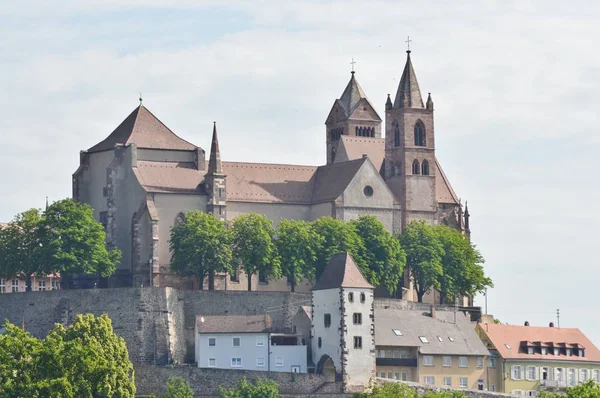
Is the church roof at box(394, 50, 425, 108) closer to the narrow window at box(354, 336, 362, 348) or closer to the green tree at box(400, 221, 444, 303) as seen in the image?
the green tree at box(400, 221, 444, 303)

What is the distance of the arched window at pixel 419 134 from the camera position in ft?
607

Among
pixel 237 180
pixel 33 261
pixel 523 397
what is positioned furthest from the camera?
pixel 237 180

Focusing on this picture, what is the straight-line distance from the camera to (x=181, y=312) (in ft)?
532

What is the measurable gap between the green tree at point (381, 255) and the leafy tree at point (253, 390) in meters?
24.1

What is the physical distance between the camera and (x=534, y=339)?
171m

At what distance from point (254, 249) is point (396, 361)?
642 inches

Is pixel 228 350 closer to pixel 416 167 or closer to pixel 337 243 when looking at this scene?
pixel 337 243

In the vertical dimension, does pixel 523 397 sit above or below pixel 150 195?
below

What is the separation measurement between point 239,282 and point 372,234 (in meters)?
10.6

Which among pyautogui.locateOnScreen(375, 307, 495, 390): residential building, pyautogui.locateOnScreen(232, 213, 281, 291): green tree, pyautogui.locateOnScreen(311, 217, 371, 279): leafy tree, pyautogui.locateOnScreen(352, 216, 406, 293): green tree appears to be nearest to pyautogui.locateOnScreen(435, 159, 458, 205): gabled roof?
pyautogui.locateOnScreen(352, 216, 406, 293): green tree

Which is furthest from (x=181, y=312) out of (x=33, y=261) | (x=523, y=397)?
(x=523, y=397)

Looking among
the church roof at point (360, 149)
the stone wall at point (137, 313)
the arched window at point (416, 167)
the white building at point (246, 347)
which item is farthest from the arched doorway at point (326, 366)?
the church roof at point (360, 149)

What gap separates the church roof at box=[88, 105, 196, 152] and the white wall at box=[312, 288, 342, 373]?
2595 centimetres

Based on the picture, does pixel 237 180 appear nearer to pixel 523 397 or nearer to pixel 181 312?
pixel 181 312
